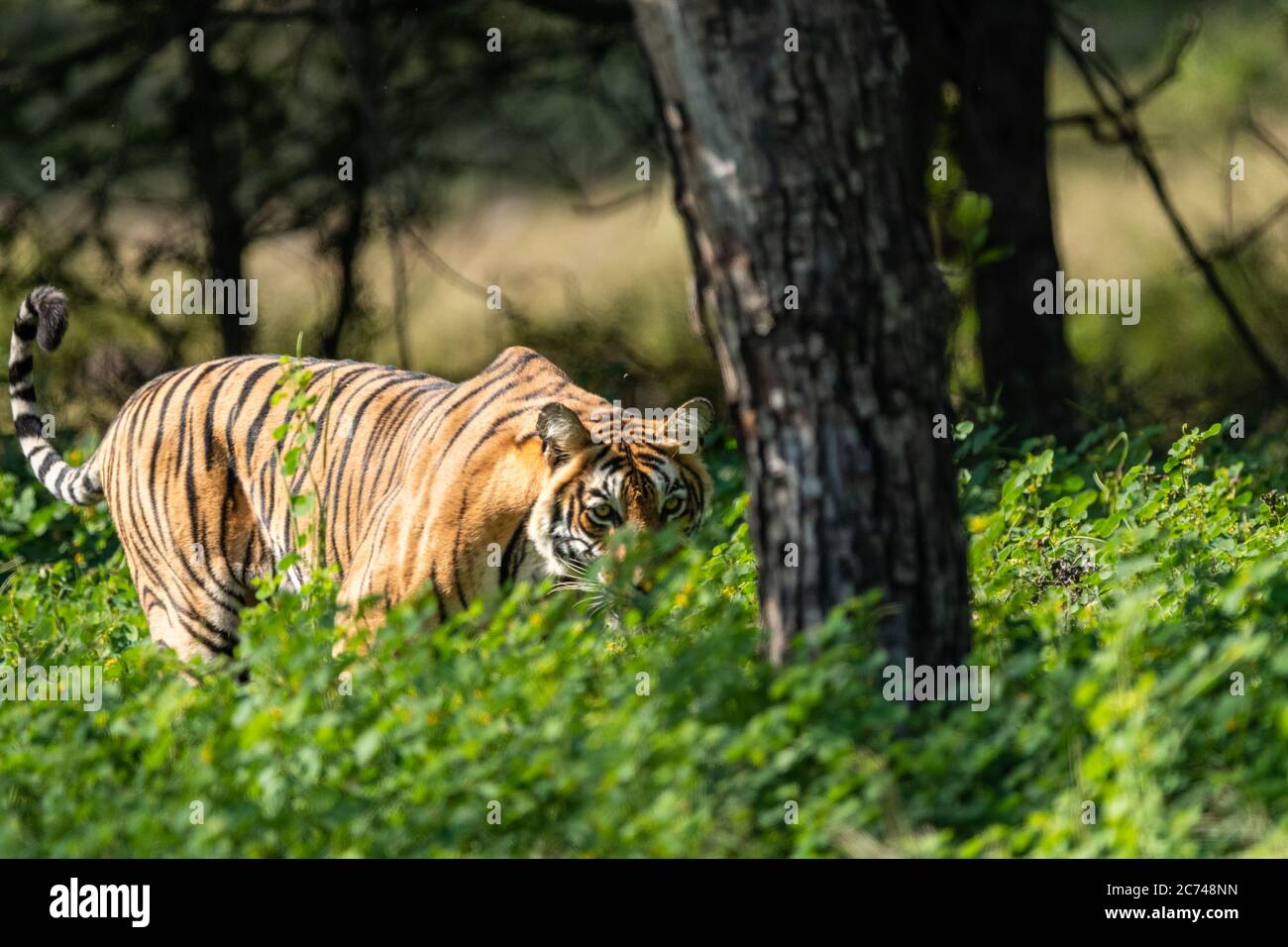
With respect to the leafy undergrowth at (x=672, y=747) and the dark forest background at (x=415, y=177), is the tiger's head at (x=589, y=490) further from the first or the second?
the dark forest background at (x=415, y=177)

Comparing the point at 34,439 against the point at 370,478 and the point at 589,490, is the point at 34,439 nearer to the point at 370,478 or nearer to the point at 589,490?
the point at 370,478

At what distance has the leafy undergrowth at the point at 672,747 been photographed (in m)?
3.41

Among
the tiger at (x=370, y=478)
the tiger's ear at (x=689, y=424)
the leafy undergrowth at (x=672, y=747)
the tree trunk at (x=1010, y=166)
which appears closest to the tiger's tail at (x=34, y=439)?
the tiger at (x=370, y=478)

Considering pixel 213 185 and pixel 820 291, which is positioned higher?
pixel 213 185

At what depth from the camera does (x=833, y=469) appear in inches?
154

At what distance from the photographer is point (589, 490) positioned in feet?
15.9

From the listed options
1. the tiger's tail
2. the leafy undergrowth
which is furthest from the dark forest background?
the leafy undergrowth

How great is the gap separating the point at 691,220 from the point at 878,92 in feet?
1.65

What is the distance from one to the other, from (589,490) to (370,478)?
3.09ft

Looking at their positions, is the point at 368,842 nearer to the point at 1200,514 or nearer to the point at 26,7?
the point at 1200,514

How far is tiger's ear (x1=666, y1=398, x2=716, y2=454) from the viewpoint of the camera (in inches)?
202

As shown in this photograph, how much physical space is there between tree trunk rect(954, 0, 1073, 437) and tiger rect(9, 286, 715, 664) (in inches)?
131

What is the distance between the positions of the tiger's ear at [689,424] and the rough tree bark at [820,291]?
3.57 ft

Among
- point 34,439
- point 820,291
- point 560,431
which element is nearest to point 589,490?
point 560,431
